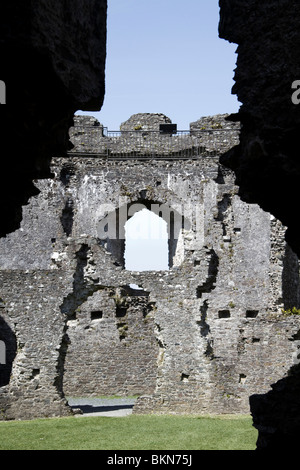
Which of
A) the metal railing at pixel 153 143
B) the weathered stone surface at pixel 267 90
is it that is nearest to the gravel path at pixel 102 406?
the metal railing at pixel 153 143

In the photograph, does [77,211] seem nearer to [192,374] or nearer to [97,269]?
[97,269]

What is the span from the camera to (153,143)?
23469 millimetres

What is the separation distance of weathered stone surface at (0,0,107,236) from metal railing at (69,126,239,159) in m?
16.8

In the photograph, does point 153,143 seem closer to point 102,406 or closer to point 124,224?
point 124,224

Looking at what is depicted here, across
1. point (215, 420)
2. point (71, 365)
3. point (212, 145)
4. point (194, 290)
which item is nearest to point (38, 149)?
point (215, 420)

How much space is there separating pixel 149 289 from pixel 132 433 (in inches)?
197

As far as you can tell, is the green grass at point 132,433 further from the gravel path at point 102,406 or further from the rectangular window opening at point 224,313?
the rectangular window opening at point 224,313

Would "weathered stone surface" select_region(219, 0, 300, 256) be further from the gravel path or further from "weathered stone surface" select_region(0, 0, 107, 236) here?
the gravel path

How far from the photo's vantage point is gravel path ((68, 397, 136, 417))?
1662 cm

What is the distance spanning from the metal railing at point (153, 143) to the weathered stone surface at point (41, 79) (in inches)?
660

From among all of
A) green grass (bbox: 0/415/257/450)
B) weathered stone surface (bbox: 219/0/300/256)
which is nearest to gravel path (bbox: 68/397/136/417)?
green grass (bbox: 0/415/257/450)

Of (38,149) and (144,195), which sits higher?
(144,195)

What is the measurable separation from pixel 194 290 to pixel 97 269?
2.61m

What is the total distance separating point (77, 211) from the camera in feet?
74.6
